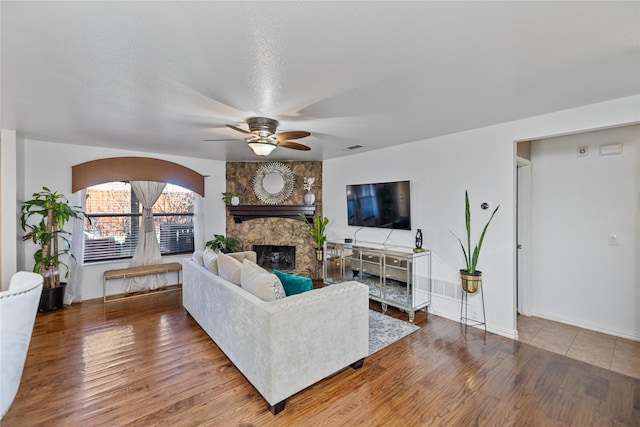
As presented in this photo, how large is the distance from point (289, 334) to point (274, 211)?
12.1 feet

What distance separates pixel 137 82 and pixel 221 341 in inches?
92.4

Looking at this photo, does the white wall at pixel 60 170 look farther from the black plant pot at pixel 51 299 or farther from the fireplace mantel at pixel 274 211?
the fireplace mantel at pixel 274 211

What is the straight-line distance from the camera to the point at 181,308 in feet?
13.4

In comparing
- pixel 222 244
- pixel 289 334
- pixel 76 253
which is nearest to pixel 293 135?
pixel 289 334

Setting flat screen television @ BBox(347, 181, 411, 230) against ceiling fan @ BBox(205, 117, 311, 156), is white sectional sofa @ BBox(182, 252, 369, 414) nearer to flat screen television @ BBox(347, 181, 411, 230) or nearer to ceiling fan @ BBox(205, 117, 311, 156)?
ceiling fan @ BBox(205, 117, 311, 156)

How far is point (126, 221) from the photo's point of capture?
487 centimetres

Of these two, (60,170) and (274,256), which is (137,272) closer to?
(60,170)

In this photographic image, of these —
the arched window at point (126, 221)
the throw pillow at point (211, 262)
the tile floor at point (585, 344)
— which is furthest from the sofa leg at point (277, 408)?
the arched window at point (126, 221)

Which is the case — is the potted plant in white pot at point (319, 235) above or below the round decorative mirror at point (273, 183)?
below

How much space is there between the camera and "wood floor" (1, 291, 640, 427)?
1.94 metres

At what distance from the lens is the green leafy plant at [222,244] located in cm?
524

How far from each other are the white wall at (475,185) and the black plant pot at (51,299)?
189 inches

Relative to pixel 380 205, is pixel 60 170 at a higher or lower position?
higher

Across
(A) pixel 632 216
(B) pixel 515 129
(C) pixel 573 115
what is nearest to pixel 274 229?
(B) pixel 515 129
